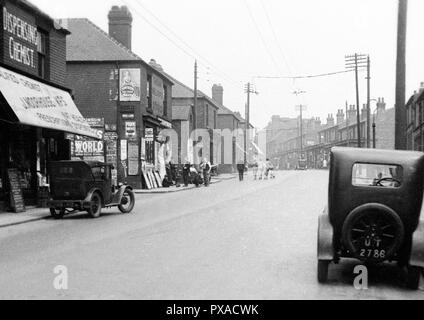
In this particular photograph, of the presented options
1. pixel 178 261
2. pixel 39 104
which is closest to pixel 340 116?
pixel 39 104

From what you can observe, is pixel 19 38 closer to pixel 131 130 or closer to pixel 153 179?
pixel 131 130

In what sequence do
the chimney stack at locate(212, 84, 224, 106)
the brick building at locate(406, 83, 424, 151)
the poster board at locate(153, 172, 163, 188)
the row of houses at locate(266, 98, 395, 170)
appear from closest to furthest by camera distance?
1. the poster board at locate(153, 172, 163, 188)
2. the brick building at locate(406, 83, 424, 151)
3. the chimney stack at locate(212, 84, 224, 106)
4. the row of houses at locate(266, 98, 395, 170)

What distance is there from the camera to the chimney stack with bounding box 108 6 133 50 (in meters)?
30.5

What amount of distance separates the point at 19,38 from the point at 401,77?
10831 mm

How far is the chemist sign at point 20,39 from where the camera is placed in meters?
15.0

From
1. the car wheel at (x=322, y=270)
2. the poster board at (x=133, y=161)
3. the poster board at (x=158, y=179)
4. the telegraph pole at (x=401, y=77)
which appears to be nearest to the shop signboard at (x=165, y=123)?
the poster board at (x=158, y=179)

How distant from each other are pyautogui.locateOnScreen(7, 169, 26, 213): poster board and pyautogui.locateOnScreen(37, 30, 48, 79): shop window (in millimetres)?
3947

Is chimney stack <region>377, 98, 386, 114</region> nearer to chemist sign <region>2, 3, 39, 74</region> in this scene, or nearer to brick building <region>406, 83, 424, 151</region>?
brick building <region>406, 83, 424, 151</region>

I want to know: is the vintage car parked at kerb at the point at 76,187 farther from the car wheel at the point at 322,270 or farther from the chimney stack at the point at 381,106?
the chimney stack at the point at 381,106

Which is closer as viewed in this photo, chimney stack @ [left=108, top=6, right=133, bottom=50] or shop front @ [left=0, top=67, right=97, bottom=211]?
shop front @ [left=0, top=67, right=97, bottom=211]

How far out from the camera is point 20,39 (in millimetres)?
15719

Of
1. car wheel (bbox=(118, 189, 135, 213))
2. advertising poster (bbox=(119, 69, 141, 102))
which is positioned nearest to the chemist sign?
car wheel (bbox=(118, 189, 135, 213))
